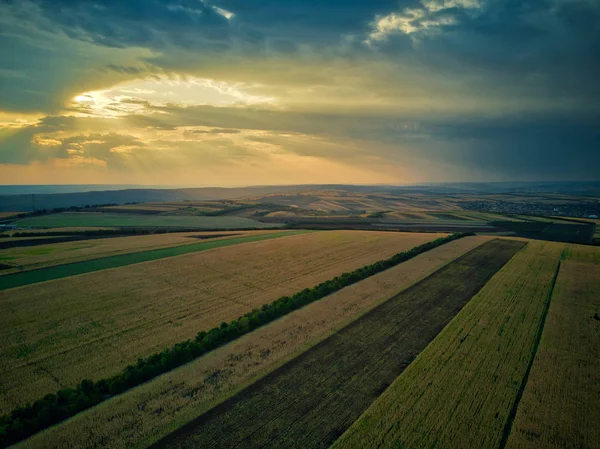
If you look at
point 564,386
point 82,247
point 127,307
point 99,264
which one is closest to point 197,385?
point 127,307

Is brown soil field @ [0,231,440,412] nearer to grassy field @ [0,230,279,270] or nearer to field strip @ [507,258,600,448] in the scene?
grassy field @ [0,230,279,270]

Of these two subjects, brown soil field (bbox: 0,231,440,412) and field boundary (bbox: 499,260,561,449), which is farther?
brown soil field (bbox: 0,231,440,412)

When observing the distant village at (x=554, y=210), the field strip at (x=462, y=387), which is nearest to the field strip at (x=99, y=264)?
the field strip at (x=462, y=387)

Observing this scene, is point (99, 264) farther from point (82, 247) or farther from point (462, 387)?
point (462, 387)

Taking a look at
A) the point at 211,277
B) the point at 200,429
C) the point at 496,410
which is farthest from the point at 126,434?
the point at 211,277

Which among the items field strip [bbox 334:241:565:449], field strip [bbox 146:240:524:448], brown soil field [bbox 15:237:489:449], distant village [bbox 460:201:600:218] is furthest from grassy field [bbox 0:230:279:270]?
distant village [bbox 460:201:600:218]
